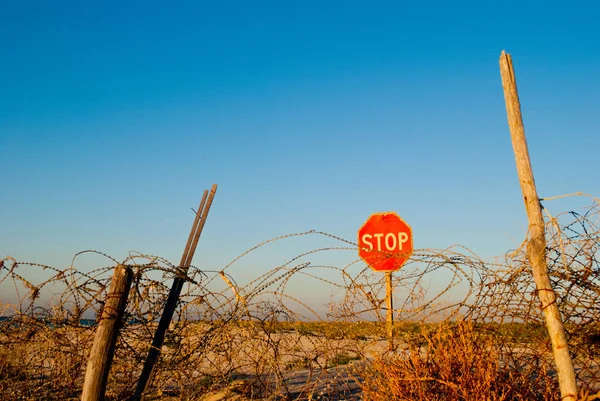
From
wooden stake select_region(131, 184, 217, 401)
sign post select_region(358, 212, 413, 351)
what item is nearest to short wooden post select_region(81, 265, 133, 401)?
wooden stake select_region(131, 184, 217, 401)

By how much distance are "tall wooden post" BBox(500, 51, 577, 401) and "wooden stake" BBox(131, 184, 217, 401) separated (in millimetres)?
2934

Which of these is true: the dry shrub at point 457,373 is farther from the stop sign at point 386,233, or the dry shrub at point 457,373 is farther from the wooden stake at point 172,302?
the stop sign at point 386,233

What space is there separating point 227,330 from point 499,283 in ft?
8.00

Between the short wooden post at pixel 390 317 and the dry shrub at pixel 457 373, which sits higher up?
the short wooden post at pixel 390 317

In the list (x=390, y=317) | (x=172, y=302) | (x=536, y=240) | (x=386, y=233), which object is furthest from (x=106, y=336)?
(x=386, y=233)

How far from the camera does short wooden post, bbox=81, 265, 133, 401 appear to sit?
11.8 ft

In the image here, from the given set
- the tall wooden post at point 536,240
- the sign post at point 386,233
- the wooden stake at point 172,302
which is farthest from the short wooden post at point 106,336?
the sign post at point 386,233

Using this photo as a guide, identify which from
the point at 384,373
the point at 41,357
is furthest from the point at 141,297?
the point at 384,373

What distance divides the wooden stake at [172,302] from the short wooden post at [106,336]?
0.39m

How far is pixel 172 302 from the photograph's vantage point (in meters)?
4.34

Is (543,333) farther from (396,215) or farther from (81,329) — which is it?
(396,215)

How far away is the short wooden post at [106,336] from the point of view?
358 cm

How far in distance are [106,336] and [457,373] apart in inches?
112

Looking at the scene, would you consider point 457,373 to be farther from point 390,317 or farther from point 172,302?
point 172,302
